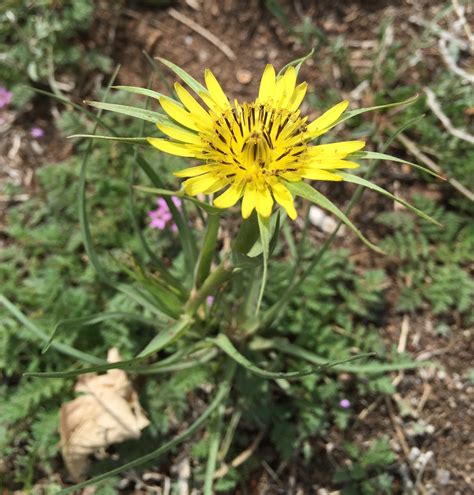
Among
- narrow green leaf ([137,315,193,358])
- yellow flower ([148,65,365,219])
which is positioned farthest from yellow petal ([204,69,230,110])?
narrow green leaf ([137,315,193,358])

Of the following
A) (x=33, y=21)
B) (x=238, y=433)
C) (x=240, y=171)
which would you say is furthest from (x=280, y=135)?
(x=33, y=21)

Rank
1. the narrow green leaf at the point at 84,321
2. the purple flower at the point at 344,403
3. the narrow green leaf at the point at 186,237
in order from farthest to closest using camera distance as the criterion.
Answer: the purple flower at the point at 344,403
the narrow green leaf at the point at 186,237
the narrow green leaf at the point at 84,321

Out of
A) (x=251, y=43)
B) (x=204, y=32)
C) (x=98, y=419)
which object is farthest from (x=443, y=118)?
(x=98, y=419)

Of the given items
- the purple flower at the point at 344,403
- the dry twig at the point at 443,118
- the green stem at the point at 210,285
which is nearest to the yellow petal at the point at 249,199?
the green stem at the point at 210,285

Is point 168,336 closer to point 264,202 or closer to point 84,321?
point 84,321

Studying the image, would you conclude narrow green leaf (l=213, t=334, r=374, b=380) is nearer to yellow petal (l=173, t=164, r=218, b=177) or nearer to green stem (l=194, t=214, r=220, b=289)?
green stem (l=194, t=214, r=220, b=289)

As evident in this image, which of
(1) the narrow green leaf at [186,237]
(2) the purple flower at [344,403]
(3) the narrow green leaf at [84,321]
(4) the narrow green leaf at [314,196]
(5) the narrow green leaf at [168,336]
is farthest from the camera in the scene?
(2) the purple flower at [344,403]

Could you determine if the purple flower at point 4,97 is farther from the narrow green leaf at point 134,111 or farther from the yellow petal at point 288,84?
the yellow petal at point 288,84

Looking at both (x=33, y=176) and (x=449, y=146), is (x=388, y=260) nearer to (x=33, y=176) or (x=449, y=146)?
(x=449, y=146)
